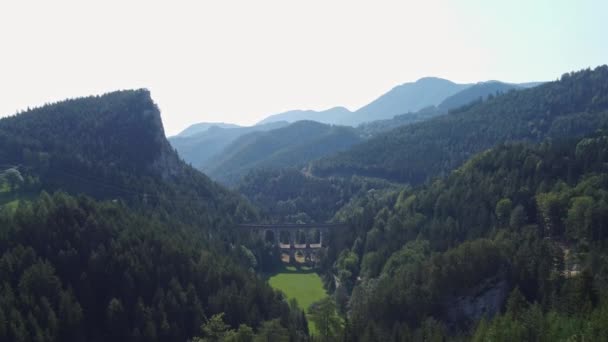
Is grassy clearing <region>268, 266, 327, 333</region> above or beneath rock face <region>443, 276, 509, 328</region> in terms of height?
beneath

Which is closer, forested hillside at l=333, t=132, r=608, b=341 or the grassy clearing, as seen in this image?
forested hillside at l=333, t=132, r=608, b=341

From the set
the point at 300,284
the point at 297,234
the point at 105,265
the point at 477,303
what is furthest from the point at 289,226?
the point at 477,303

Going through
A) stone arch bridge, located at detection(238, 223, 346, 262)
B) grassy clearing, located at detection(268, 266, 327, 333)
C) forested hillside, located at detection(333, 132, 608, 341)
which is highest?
forested hillside, located at detection(333, 132, 608, 341)

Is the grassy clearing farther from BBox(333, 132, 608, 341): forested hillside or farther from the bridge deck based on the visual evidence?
the bridge deck

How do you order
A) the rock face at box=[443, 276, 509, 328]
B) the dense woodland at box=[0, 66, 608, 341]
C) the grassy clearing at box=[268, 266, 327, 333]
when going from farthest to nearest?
the grassy clearing at box=[268, 266, 327, 333] → the rock face at box=[443, 276, 509, 328] → the dense woodland at box=[0, 66, 608, 341]

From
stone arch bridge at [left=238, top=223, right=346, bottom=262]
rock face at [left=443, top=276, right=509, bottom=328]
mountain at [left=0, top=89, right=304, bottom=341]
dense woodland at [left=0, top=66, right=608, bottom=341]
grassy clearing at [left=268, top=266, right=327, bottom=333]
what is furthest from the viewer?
stone arch bridge at [left=238, top=223, right=346, bottom=262]

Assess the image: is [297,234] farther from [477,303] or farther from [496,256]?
[477,303]

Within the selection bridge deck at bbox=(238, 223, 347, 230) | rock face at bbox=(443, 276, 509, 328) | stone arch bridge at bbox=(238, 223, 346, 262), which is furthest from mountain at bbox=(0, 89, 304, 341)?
rock face at bbox=(443, 276, 509, 328)

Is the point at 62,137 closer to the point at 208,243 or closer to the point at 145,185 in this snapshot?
the point at 145,185
